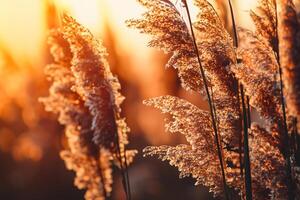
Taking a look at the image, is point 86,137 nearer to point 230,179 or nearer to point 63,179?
point 230,179

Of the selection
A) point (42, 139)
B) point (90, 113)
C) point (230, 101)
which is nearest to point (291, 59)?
point (230, 101)

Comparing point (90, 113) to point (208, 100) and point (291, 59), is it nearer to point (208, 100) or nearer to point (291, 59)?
point (208, 100)

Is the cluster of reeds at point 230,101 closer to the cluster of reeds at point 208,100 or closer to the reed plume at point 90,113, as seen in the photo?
the cluster of reeds at point 208,100

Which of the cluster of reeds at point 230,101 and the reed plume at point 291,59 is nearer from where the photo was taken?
the reed plume at point 291,59

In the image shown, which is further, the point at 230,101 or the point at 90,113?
the point at 230,101

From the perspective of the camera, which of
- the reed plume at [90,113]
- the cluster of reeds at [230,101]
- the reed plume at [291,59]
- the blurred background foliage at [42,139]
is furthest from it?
the blurred background foliage at [42,139]

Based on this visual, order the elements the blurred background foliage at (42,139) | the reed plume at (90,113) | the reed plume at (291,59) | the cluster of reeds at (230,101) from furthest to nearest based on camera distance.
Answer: the blurred background foliage at (42,139)
the cluster of reeds at (230,101)
the reed plume at (90,113)
the reed plume at (291,59)

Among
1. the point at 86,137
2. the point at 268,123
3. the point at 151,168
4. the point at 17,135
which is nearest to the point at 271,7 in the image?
the point at 268,123

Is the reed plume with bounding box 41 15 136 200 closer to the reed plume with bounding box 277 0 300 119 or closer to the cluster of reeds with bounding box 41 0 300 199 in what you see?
the cluster of reeds with bounding box 41 0 300 199

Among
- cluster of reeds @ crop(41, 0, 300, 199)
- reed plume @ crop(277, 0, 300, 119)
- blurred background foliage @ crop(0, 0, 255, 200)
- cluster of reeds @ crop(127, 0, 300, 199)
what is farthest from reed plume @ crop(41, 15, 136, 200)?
blurred background foliage @ crop(0, 0, 255, 200)

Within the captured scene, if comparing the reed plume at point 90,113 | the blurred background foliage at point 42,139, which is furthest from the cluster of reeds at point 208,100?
the blurred background foliage at point 42,139
